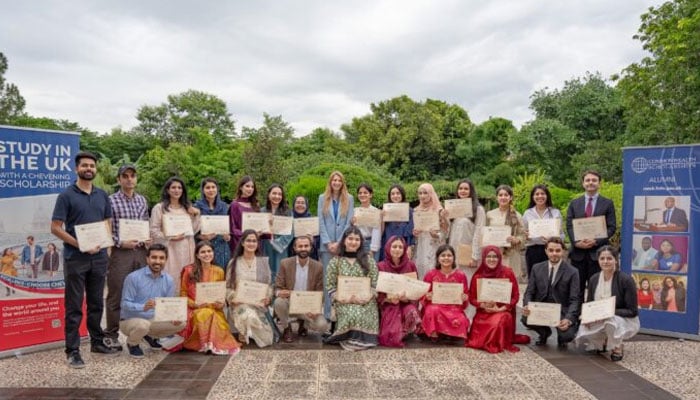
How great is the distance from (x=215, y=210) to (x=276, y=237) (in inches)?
35.1

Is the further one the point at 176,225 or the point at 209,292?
the point at 176,225

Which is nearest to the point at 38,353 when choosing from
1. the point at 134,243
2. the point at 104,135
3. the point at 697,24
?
the point at 134,243

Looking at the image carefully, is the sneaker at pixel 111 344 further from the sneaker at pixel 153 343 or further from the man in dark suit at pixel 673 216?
the man in dark suit at pixel 673 216

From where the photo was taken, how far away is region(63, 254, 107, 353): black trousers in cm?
513

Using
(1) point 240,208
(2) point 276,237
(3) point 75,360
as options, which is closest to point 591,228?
(2) point 276,237

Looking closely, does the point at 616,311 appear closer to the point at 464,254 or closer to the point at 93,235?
the point at 464,254

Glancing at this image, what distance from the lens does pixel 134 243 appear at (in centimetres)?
564

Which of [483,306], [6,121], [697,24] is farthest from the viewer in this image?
[6,121]

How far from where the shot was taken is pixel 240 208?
6.68 meters

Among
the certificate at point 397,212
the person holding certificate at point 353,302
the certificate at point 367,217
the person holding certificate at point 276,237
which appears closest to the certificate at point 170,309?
the person holding certificate at point 276,237

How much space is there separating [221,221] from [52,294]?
1993 millimetres

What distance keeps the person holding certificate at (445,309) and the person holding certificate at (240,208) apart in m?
2.44

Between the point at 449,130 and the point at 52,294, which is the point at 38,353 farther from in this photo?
the point at 449,130

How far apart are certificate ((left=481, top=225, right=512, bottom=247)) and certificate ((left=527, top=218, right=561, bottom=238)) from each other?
1.01ft
